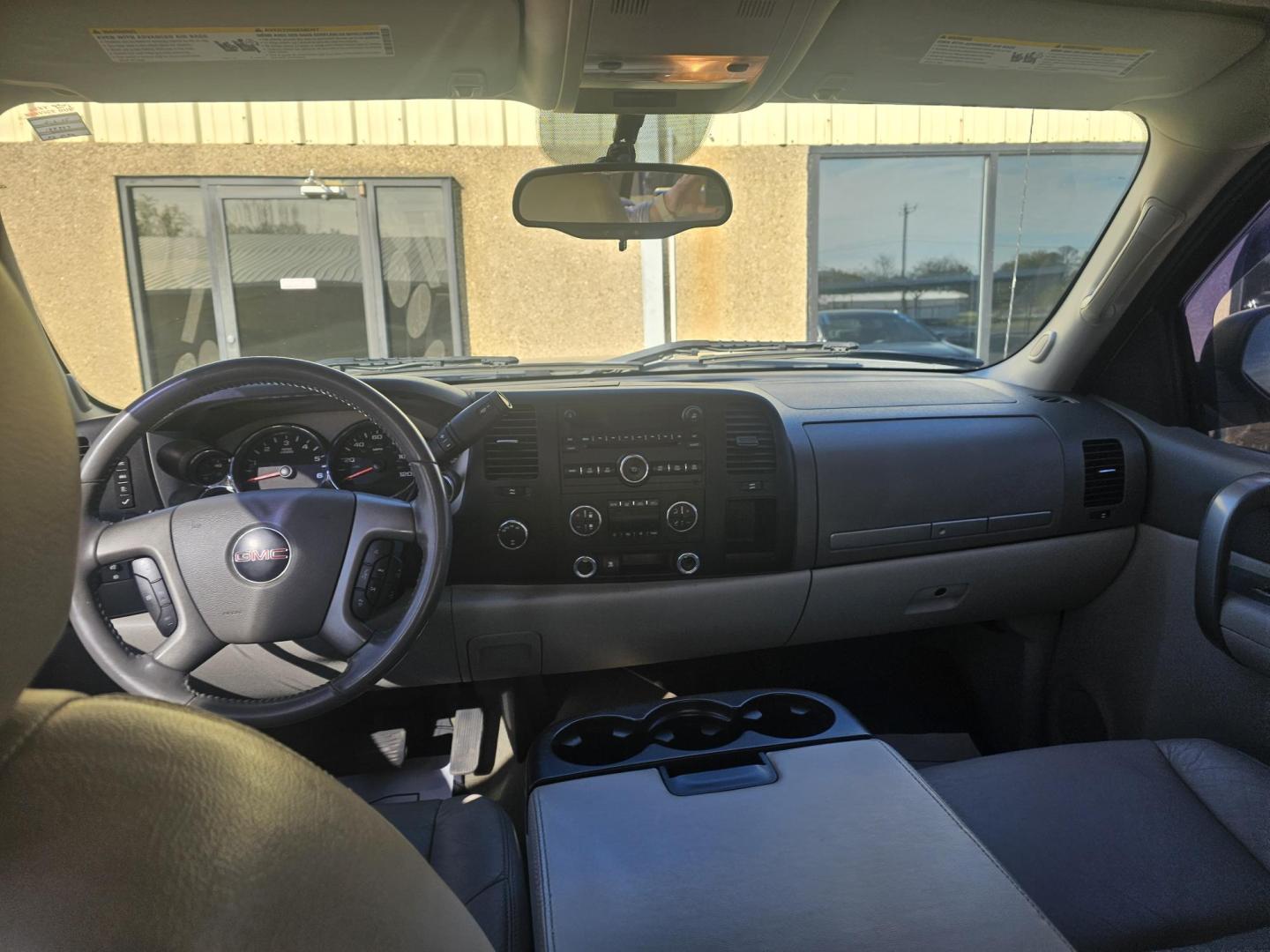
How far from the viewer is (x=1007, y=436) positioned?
8.86 feet

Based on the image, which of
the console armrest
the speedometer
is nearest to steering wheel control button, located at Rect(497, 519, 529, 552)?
the speedometer

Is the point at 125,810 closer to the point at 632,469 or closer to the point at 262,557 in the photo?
the point at 262,557

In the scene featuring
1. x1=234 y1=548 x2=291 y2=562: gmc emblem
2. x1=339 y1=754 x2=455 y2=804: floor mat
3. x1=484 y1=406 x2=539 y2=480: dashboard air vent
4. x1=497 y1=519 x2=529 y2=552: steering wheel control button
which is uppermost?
x1=484 y1=406 x2=539 y2=480: dashboard air vent

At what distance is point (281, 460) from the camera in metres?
2.14

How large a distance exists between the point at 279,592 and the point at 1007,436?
2.15 metres

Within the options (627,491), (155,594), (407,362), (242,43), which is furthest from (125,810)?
(407,362)

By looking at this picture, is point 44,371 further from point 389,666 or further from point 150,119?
point 150,119

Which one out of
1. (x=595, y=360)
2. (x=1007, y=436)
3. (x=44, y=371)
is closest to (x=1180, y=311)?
(x=1007, y=436)

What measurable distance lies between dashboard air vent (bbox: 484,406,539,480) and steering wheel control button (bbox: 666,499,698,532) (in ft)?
1.30

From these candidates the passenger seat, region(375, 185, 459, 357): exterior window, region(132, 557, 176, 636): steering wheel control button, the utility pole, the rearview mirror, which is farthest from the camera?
the utility pole

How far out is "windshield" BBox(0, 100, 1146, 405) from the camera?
4.88 metres

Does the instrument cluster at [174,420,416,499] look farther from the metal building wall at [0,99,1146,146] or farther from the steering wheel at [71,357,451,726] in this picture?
the metal building wall at [0,99,1146,146]

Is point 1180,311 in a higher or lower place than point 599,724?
higher

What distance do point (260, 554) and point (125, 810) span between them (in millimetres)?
1335
